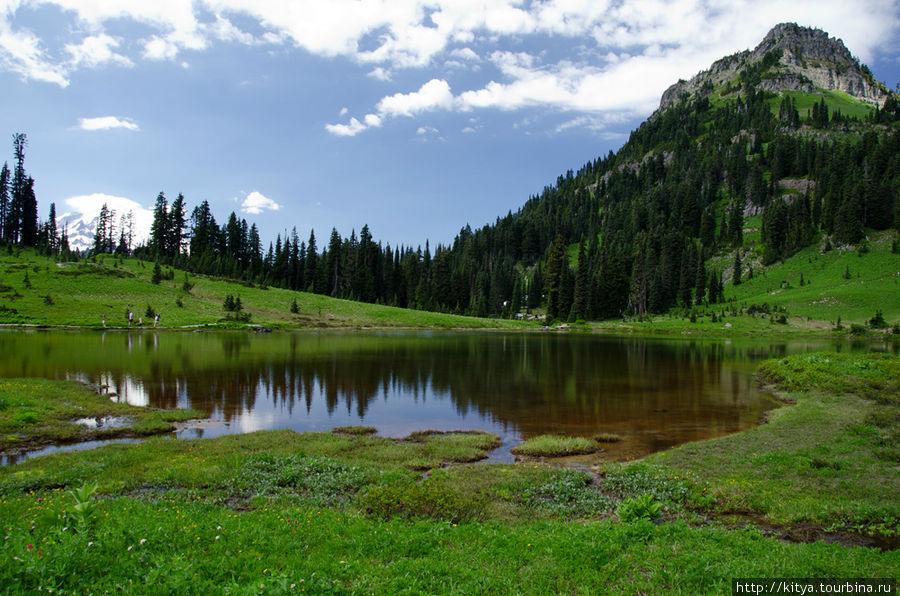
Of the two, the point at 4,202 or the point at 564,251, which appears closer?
the point at 4,202

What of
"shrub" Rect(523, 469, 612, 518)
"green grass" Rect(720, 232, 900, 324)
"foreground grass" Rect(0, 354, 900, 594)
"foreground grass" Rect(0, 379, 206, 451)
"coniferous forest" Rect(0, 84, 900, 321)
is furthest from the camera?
"coniferous forest" Rect(0, 84, 900, 321)

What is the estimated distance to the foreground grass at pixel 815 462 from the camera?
1101cm

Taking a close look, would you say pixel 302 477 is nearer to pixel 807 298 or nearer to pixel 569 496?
pixel 569 496

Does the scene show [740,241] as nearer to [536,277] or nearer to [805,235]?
[805,235]

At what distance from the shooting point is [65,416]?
20.0m

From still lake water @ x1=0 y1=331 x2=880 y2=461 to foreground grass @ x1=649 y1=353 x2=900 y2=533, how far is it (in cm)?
215

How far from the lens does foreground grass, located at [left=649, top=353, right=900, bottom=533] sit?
1101cm

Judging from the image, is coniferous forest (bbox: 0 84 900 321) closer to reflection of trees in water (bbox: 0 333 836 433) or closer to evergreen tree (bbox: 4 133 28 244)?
evergreen tree (bbox: 4 133 28 244)

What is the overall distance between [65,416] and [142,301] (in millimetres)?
71794

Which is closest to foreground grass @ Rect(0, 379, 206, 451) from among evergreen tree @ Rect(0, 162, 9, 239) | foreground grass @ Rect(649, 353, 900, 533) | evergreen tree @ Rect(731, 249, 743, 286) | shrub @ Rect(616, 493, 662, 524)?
shrub @ Rect(616, 493, 662, 524)

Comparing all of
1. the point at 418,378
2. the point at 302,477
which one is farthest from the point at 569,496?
the point at 418,378

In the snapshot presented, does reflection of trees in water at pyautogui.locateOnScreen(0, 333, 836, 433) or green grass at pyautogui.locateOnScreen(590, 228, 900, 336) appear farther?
green grass at pyautogui.locateOnScreen(590, 228, 900, 336)

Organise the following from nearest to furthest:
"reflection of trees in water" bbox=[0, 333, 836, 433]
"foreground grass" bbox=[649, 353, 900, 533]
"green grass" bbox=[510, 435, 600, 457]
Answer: "foreground grass" bbox=[649, 353, 900, 533], "green grass" bbox=[510, 435, 600, 457], "reflection of trees in water" bbox=[0, 333, 836, 433]

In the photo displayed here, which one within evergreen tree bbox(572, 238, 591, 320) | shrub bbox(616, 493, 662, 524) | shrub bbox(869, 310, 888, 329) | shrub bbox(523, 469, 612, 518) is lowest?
shrub bbox(523, 469, 612, 518)
